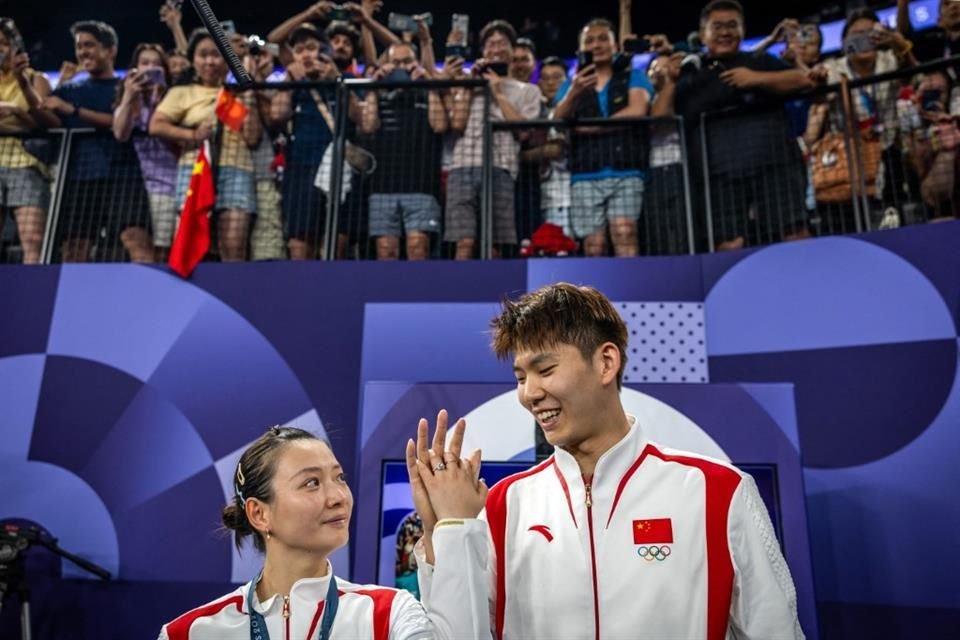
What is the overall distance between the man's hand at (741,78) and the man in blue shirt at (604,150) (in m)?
0.51

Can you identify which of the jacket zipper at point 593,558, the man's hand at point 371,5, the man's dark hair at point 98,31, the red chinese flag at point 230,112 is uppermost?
the man's hand at point 371,5

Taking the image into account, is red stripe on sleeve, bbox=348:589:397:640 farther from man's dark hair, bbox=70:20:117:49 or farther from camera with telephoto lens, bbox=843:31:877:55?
man's dark hair, bbox=70:20:117:49

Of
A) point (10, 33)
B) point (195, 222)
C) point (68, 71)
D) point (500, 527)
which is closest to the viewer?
point (500, 527)

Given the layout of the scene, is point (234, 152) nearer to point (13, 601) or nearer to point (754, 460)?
point (13, 601)

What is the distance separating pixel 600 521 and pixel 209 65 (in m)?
4.81

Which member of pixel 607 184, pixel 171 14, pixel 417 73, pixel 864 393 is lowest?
pixel 864 393

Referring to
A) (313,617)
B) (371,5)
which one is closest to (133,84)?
(371,5)

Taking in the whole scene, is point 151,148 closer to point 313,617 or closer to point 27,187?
point 27,187

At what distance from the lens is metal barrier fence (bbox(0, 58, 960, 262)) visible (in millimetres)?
4945

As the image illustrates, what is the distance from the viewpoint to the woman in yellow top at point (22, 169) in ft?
17.9

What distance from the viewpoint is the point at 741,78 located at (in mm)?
5191

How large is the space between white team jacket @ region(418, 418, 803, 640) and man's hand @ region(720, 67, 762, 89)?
12.6 ft

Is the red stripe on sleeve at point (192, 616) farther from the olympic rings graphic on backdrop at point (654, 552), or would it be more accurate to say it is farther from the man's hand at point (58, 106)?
the man's hand at point (58, 106)

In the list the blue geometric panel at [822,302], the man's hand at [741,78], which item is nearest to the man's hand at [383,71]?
the man's hand at [741,78]
